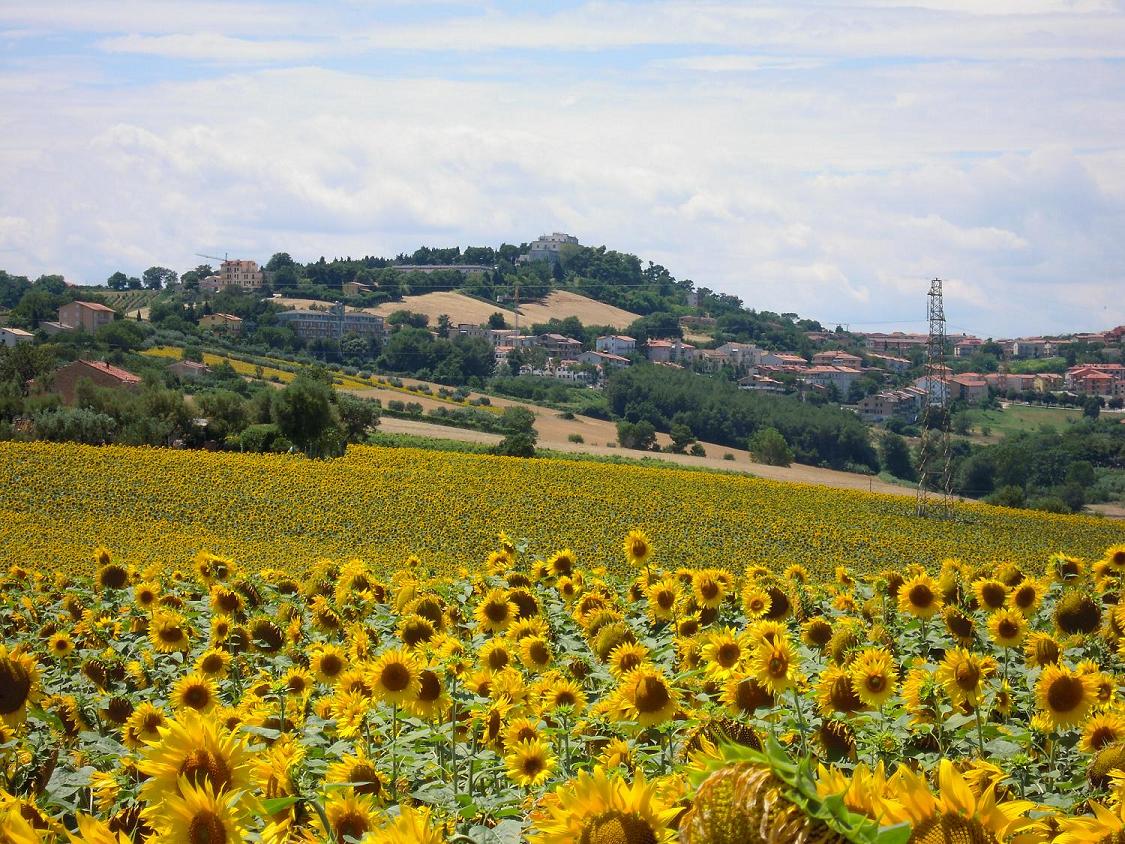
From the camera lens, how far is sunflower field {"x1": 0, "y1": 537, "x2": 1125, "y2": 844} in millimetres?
1899

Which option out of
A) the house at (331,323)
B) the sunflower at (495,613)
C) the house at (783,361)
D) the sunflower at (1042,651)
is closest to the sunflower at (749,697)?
the sunflower at (1042,651)

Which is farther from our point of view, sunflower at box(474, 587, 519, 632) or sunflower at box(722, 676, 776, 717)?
sunflower at box(474, 587, 519, 632)

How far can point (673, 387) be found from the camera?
9856cm

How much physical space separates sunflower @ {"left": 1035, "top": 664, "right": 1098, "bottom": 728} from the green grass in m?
100

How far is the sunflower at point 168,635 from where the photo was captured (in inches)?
252

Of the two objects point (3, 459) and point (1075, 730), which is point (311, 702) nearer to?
point (1075, 730)

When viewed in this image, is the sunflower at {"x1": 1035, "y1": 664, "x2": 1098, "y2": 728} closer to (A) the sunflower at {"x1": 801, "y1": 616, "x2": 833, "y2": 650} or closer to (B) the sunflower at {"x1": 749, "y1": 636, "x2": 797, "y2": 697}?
(B) the sunflower at {"x1": 749, "y1": 636, "x2": 797, "y2": 697}

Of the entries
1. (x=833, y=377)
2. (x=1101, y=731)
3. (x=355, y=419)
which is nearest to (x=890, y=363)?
(x=833, y=377)

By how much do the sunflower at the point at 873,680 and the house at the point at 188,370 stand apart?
69.6m

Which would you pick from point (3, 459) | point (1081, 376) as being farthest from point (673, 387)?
point (3, 459)

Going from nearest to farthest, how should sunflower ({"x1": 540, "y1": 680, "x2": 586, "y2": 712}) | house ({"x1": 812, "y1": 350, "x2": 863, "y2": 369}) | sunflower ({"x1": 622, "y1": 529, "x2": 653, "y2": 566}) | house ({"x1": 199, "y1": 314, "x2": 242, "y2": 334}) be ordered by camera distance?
sunflower ({"x1": 540, "y1": 680, "x2": 586, "y2": 712}) → sunflower ({"x1": 622, "y1": 529, "x2": 653, "y2": 566}) → house ({"x1": 199, "y1": 314, "x2": 242, "y2": 334}) → house ({"x1": 812, "y1": 350, "x2": 863, "y2": 369})

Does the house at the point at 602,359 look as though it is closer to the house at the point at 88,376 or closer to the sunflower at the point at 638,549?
the house at the point at 88,376

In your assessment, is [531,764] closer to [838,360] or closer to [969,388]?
[969,388]

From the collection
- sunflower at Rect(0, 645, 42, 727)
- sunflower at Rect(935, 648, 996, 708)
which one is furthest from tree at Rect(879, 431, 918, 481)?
sunflower at Rect(0, 645, 42, 727)
